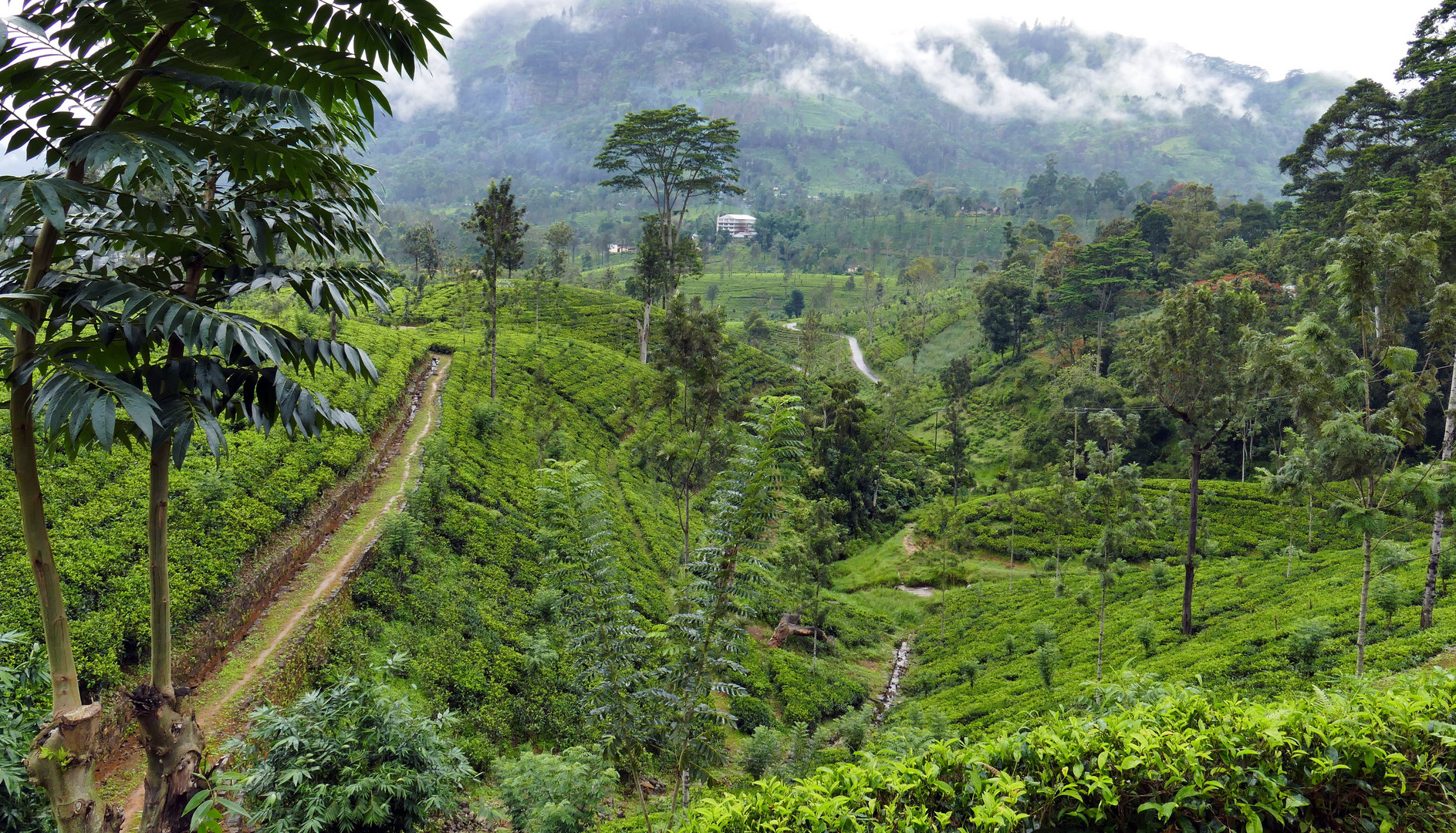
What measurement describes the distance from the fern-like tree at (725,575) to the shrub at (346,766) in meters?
2.13

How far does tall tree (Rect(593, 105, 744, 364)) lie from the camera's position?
37.1 meters

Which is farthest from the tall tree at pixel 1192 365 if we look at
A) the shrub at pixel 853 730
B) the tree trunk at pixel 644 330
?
the tree trunk at pixel 644 330

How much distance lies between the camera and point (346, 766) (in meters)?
5.52

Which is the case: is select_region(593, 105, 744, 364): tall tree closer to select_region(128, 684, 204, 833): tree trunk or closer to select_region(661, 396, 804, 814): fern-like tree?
select_region(661, 396, 804, 814): fern-like tree

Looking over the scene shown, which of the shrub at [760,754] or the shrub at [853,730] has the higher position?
the shrub at [760,754]

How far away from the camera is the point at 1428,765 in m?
3.46

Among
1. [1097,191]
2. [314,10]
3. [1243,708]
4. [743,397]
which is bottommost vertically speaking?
[743,397]

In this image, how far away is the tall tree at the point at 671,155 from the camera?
37094mm

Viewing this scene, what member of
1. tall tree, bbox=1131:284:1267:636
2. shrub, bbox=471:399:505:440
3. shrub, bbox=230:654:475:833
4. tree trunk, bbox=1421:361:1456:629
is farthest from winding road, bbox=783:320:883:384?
shrub, bbox=230:654:475:833

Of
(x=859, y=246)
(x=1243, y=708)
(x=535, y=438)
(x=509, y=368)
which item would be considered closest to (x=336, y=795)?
(x=1243, y=708)

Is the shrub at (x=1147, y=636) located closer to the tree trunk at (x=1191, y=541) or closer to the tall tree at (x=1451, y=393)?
the tree trunk at (x=1191, y=541)

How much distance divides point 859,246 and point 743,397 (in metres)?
74.8

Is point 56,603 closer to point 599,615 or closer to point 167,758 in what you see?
point 167,758

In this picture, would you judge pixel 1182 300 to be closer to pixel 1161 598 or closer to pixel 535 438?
pixel 1161 598
